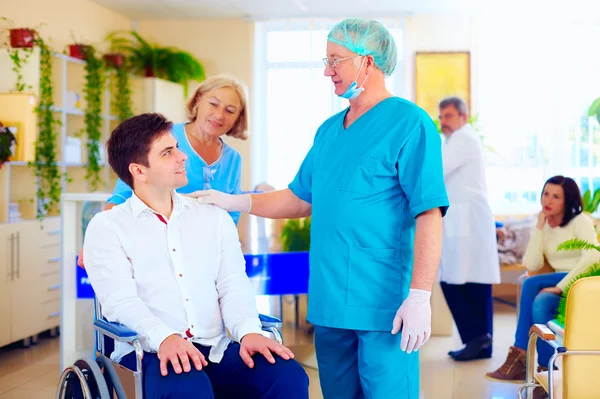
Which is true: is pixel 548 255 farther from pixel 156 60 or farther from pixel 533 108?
pixel 156 60

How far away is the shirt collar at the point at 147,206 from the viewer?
6.80 feet

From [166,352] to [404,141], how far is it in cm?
77

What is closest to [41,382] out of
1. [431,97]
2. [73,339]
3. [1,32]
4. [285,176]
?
[73,339]

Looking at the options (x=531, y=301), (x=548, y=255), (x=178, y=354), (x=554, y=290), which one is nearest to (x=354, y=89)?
(x=178, y=354)

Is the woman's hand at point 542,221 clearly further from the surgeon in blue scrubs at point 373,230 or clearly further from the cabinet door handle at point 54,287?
the cabinet door handle at point 54,287

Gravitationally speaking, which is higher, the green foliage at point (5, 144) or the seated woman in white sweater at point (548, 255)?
the green foliage at point (5, 144)

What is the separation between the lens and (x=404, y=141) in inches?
74.7

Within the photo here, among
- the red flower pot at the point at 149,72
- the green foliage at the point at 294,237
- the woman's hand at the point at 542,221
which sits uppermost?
the red flower pot at the point at 149,72

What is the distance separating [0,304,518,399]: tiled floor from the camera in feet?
12.0

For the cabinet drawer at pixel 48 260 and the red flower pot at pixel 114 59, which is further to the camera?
the red flower pot at pixel 114 59

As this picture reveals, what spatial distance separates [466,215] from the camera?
4.29m

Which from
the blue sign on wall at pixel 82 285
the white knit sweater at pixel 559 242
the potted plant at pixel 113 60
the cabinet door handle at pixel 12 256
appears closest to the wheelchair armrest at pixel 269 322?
the blue sign on wall at pixel 82 285

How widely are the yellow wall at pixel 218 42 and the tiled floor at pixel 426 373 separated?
10.4 ft

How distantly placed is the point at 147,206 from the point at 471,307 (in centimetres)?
267
